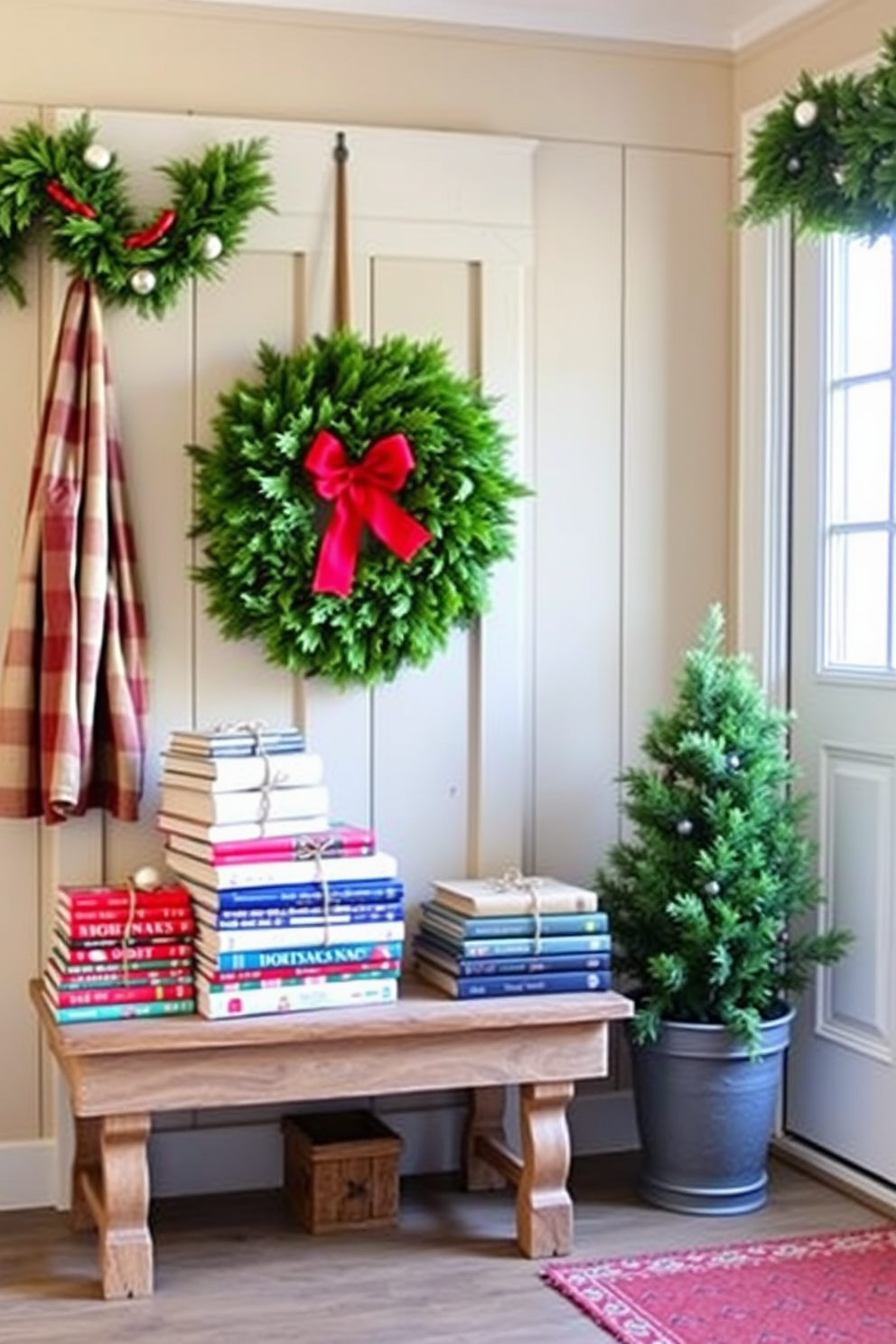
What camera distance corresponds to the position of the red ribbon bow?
361cm

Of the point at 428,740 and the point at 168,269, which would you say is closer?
the point at 168,269

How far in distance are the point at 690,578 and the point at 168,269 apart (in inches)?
51.4

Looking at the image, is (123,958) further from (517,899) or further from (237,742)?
(517,899)

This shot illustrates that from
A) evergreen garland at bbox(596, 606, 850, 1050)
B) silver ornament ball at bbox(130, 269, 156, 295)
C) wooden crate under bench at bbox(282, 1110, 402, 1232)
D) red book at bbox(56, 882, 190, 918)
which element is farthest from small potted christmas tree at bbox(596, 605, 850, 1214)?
silver ornament ball at bbox(130, 269, 156, 295)

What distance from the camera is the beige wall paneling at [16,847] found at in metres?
3.66

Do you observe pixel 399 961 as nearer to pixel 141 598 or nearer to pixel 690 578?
pixel 141 598

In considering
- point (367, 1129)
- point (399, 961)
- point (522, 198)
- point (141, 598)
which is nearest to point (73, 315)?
point (141, 598)

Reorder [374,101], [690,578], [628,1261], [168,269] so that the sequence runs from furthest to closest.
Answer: [690,578] → [374,101] → [168,269] → [628,1261]

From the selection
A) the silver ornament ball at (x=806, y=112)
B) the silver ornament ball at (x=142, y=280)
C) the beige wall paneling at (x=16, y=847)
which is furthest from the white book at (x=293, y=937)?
the silver ornament ball at (x=806, y=112)

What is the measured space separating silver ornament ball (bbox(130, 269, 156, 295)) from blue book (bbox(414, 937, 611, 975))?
4.49 ft

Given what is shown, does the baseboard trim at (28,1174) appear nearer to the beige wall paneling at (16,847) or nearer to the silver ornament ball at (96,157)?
the beige wall paneling at (16,847)

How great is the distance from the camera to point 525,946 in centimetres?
350

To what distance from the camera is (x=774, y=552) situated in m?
4.01

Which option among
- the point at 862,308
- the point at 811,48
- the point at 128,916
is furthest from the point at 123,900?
the point at 811,48
